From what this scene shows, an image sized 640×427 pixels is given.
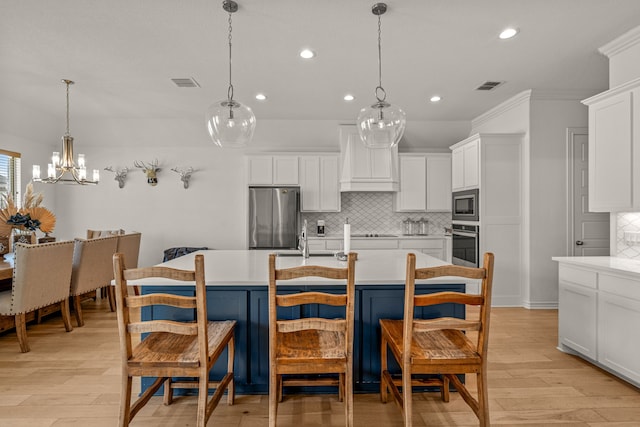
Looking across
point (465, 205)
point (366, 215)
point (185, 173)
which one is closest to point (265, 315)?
point (465, 205)

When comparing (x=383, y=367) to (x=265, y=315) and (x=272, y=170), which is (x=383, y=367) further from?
(x=272, y=170)

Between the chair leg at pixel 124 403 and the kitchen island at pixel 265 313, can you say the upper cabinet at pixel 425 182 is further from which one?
the chair leg at pixel 124 403

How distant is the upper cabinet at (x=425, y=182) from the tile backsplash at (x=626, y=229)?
2.58 m

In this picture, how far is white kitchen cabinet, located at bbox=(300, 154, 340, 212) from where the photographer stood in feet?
18.2

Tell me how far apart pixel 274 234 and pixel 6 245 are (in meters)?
3.19

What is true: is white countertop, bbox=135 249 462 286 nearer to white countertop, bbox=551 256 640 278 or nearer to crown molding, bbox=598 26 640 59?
white countertop, bbox=551 256 640 278

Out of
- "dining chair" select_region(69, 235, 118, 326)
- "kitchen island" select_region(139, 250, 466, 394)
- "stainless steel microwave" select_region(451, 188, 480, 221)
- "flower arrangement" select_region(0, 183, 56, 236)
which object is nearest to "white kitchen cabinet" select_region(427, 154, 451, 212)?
"stainless steel microwave" select_region(451, 188, 480, 221)

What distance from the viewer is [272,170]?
5.51 metres

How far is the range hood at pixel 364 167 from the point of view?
5438 mm

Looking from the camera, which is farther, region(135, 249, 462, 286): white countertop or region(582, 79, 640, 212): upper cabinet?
region(582, 79, 640, 212): upper cabinet

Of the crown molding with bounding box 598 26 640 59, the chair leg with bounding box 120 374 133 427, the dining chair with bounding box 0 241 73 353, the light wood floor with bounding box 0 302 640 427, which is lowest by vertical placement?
the light wood floor with bounding box 0 302 640 427

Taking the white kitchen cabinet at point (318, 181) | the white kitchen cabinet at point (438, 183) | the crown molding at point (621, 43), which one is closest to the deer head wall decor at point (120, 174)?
the white kitchen cabinet at point (318, 181)

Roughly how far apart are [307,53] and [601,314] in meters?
3.19

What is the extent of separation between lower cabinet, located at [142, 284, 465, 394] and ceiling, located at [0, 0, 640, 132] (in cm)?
201
